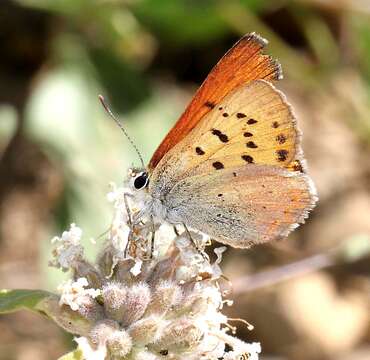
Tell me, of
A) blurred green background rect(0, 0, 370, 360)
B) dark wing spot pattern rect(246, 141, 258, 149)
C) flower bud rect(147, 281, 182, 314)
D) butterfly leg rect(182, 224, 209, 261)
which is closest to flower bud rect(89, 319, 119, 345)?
flower bud rect(147, 281, 182, 314)

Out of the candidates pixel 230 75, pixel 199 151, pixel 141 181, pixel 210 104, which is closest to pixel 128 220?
pixel 141 181

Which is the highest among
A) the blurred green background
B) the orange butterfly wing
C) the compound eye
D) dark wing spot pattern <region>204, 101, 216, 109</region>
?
the orange butterfly wing

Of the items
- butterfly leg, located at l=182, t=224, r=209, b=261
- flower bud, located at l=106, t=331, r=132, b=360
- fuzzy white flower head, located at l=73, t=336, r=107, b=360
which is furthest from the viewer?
butterfly leg, located at l=182, t=224, r=209, b=261

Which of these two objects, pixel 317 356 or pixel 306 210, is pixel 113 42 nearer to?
pixel 317 356

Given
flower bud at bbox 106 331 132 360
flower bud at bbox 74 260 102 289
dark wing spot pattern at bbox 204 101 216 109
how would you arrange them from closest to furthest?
flower bud at bbox 106 331 132 360 < dark wing spot pattern at bbox 204 101 216 109 < flower bud at bbox 74 260 102 289

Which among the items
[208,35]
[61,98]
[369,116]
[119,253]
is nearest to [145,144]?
Result: [61,98]

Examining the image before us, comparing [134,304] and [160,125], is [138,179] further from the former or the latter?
[160,125]

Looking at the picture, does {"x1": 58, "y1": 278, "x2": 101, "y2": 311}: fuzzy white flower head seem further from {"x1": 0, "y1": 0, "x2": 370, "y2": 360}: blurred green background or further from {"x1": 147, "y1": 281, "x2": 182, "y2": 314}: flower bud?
{"x1": 0, "y1": 0, "x2": 370, "y2": 360}: blurred green background
